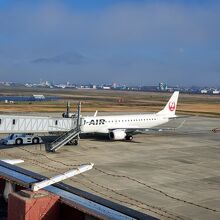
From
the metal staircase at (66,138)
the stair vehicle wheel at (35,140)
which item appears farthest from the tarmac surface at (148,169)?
the stair vehicle wheel at (35,140)

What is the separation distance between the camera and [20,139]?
1678 inches

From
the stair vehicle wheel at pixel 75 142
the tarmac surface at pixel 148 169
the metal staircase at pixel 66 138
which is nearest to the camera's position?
the tarmac surface at pixel 148 169

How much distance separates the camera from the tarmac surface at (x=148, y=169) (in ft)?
69.4

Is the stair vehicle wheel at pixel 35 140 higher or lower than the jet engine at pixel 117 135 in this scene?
lower

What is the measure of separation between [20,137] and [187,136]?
69.8ft

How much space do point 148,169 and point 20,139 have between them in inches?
674

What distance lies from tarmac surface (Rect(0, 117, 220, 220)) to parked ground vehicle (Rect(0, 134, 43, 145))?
1.84m

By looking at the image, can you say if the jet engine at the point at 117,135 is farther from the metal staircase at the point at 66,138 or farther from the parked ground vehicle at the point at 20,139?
the parked ground vehicle at the point at 20,139

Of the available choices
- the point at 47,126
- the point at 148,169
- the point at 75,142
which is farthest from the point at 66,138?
the point at 148,169

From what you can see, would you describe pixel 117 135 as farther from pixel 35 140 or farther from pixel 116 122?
pixel 35 140

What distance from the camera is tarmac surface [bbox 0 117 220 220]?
833 inches

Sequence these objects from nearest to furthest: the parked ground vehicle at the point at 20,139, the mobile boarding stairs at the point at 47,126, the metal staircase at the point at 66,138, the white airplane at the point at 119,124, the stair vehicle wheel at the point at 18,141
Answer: the metal staircase at the point at 66,138 → the mobile boarding stairs at the point at 47,126 → the parked ground vehicle at the point at 20,139 → the stair vehicle wheel at the point at 18,141 → the white airplane at the point at 119,124

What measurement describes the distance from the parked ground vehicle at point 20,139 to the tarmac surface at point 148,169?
1.84m

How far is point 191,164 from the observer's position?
32.8 m
